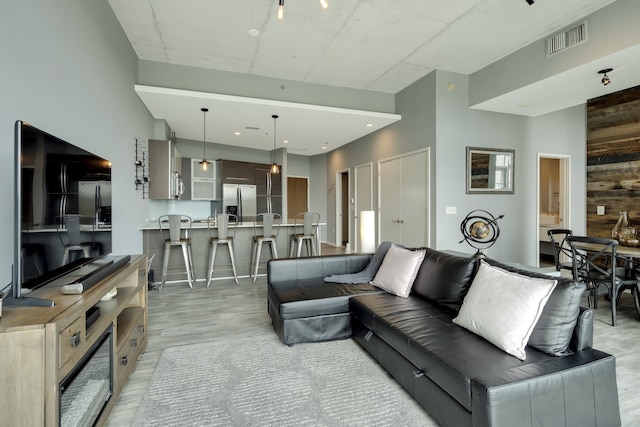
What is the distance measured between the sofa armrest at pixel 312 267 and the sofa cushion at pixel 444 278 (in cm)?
81

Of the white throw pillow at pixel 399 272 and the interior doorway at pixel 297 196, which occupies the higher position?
the interior doorway at pixel 297 196

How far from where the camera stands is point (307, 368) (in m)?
2.18

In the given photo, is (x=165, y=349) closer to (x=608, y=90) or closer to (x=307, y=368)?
(x=307, y=368)

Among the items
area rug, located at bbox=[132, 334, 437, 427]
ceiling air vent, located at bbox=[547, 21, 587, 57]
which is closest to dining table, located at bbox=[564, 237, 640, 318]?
ceiling air vent, located at bbox=[547, 21, 587, 57]

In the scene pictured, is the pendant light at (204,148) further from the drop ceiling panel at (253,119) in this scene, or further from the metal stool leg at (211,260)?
the metal stool leg at (211,260)

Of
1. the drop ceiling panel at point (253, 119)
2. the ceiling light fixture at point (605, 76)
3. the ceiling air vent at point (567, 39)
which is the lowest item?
the ceiling light fixture at point (605, 76)

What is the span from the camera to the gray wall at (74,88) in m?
1.60

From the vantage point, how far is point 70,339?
125cm

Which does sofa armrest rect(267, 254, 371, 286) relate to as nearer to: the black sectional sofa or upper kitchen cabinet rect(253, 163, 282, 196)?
the black sectional sofa

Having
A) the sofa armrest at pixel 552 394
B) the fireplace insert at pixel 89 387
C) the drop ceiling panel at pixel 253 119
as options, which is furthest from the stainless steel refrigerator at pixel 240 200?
the sofa armrest at pixel 552 394

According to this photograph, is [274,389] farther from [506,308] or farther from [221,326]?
[506,308]

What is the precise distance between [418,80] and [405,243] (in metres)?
2.79

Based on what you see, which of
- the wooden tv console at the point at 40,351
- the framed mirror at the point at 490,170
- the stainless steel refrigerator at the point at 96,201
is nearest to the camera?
the wooden tv console at the point at 40,351

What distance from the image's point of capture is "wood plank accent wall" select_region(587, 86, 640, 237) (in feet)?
13.6
